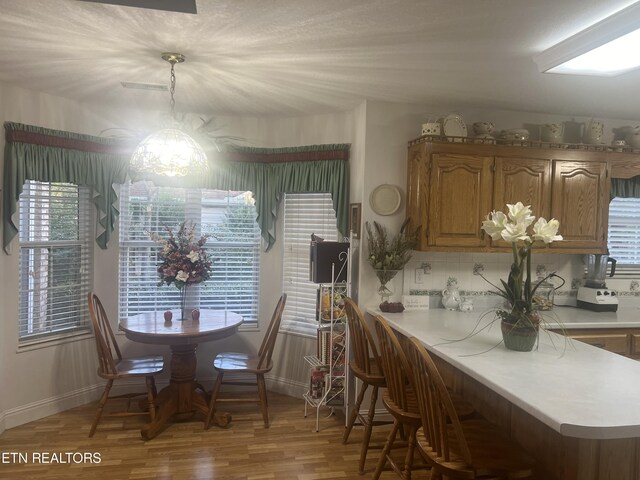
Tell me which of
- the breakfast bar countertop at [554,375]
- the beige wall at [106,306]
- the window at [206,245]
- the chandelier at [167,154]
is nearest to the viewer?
the breakfast bar countertop at [554,375]

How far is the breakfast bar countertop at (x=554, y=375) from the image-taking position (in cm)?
152

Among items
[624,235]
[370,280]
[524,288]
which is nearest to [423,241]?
[370,280]

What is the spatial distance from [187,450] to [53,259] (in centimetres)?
184

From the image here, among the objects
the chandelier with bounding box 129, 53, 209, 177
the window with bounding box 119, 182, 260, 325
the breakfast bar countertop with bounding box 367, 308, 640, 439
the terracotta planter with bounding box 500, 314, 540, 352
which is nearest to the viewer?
the breakfast bar countertop with bounding box 367, 308, 640, 439

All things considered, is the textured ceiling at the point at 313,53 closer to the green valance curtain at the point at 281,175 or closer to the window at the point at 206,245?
the green valance curtain at the point at 281,175

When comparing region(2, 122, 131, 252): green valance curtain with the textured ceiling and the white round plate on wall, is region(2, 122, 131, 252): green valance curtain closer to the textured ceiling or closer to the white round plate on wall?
the textured ceiling

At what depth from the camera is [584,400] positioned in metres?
1.68

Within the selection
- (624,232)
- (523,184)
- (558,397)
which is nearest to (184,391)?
(558,397)

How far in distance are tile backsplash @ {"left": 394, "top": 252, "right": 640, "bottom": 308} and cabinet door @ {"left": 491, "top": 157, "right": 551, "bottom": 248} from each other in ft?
1.18

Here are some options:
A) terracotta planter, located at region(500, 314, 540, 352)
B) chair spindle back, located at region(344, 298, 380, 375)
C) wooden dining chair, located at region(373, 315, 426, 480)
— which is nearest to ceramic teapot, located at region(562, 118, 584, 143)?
terracotta planter, located at region(500, 314, 540, 352)

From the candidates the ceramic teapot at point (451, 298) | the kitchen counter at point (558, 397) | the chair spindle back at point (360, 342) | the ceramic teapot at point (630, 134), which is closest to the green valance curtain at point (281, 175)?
the ceramic teapot at point (451, 298)

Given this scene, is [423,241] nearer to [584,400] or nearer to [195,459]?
[584,400]

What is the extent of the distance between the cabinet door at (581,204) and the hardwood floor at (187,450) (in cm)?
204

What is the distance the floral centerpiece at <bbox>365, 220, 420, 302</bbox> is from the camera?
3416 mm
